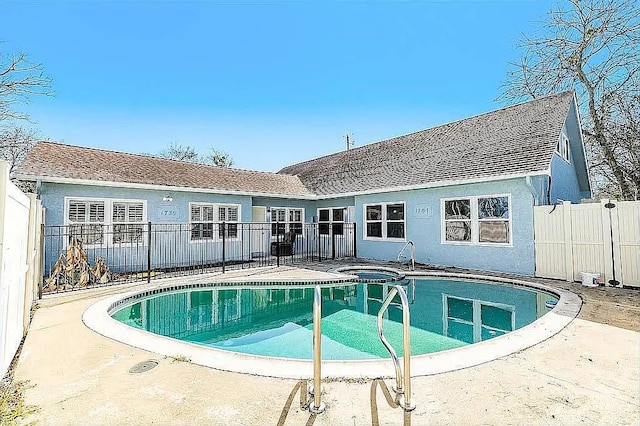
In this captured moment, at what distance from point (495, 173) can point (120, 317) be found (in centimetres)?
1134

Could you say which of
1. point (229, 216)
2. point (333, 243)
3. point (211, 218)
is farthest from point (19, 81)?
point (333, 243)

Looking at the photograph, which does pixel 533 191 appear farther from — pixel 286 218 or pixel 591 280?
pixel 286 218

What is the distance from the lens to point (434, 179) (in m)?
12.7

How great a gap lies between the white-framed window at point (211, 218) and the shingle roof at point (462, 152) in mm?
5034

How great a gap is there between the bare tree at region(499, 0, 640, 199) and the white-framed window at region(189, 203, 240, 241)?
668 inches

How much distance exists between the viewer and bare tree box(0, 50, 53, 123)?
557 inches

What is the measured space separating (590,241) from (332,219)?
1087 cm

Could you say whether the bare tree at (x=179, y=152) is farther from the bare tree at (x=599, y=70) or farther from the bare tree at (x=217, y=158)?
the bare tree at (x=599, y=70)

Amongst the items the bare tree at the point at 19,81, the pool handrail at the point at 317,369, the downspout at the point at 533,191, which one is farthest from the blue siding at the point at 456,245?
the bare tree at the point at 19,81

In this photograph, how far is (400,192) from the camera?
14211 millimetres

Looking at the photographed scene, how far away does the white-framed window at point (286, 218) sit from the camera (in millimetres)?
16859

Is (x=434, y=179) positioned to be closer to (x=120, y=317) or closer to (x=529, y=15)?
(x=529, y=15)

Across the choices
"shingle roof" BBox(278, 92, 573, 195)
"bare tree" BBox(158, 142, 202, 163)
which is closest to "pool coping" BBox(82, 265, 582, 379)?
"shingle roof" BBox(278, 92, 573, 195)

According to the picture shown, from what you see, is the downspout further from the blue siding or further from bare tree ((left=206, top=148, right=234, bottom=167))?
bare tree ((left=206, top=148, right=234, bottom=167))
